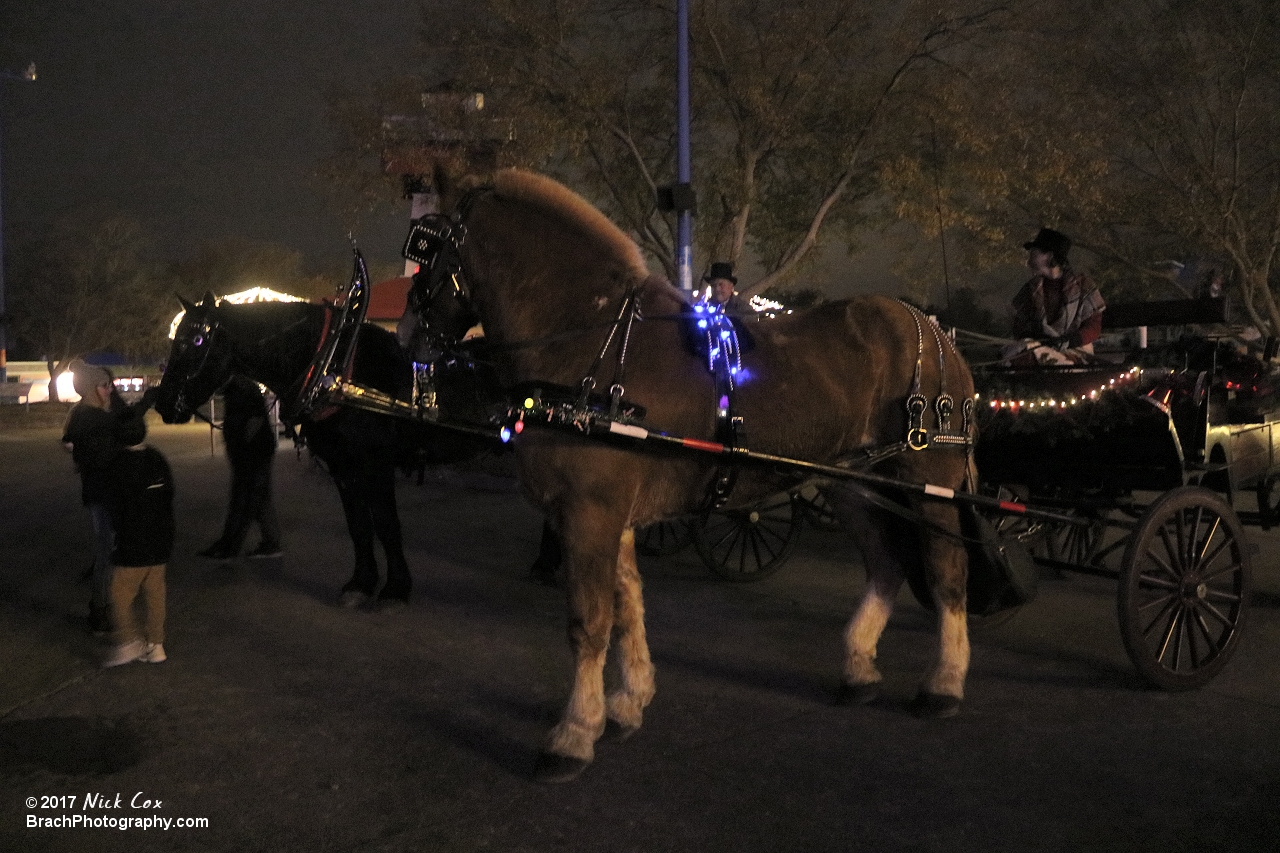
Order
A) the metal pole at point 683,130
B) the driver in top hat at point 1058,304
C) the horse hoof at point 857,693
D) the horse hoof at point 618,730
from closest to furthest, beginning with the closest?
the horse hoof at point 618,730, the horse hoof at point 857,693, the driver in top hat at point 1058,304, the metal pole at point 683,130

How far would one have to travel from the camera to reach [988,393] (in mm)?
5656

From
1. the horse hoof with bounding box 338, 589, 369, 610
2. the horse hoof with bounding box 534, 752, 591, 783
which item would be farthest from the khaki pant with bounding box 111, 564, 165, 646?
the horse hoof with bounding box 534, 752, 591, 783

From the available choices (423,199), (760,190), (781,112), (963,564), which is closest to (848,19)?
(781,112)

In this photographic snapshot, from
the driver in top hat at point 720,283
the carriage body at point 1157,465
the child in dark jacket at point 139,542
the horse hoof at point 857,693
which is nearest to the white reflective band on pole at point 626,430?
the horse hoof at point 857,693

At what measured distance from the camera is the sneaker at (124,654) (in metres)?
5.47

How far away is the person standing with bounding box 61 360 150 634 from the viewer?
18.1 feet

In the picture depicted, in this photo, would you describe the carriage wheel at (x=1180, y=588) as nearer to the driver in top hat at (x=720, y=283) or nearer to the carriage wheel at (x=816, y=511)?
the carriage wheel at (x=816, y=511)

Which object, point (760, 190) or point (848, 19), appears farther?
point (760, 190)

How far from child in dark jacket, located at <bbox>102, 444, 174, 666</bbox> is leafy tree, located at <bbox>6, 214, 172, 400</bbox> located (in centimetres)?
4231

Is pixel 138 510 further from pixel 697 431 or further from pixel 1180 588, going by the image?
pixel 1180 588

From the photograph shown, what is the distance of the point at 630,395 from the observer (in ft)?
13.4

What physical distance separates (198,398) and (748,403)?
388 centimetres

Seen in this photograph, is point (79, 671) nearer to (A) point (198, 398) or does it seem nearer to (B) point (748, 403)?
(A) point (198, 398)

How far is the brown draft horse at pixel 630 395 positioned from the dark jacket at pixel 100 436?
2.46m
